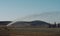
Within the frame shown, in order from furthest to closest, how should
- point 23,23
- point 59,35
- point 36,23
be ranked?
point 36,23
point 23,23
point 59,35

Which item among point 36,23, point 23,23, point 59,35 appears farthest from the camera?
point 36,23

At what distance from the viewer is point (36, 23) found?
27.9 metres

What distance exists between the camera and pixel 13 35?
11.7 metres

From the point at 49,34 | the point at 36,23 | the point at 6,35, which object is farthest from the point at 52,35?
the point at 36,23

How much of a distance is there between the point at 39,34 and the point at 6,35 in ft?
7.86

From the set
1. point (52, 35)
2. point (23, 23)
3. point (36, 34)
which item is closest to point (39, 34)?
point (36, 34)

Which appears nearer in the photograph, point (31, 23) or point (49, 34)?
point (49, 34)

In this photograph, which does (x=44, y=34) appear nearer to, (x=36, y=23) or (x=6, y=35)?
(x=6, y=35)

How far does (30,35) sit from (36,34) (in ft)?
1.64

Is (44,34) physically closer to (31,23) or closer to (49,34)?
(49,34)

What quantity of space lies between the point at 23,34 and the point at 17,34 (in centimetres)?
44

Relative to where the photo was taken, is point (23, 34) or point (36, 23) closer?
point (23, 34)

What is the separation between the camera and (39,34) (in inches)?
467

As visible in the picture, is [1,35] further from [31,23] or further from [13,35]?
[31,23]
